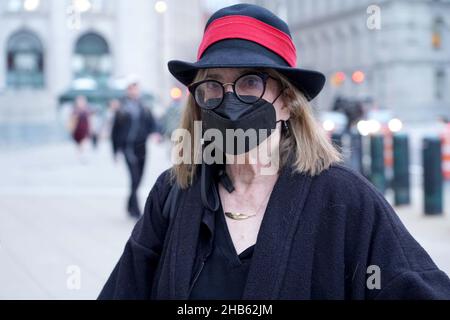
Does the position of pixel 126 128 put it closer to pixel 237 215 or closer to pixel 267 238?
pixel 237 215

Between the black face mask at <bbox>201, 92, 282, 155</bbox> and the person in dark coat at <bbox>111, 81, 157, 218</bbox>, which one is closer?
the black face mask at <bbox>201, 92, 282, 155</bbox>

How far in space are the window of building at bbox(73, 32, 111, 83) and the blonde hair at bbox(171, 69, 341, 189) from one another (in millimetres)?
50875

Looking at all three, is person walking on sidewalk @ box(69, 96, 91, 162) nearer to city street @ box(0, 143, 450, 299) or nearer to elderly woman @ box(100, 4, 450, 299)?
city street @ box(0, 143, 450, 299)

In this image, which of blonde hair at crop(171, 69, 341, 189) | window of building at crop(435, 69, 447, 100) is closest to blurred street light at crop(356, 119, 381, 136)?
blonde hair at crop(171, 69, 341, 189)

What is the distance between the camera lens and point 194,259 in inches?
94.2

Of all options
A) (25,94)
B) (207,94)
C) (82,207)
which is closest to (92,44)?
(25,94)

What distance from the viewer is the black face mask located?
2475mm

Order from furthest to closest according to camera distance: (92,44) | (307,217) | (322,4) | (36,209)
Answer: (322,4) → (92,44) → (36,209) → (307,217)

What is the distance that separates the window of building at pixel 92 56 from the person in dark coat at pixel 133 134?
141ft

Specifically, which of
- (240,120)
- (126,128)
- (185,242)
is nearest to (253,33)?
(240,120)

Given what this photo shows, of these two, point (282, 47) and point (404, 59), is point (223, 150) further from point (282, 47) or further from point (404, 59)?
point (404, 59)

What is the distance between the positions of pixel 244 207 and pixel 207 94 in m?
0.40

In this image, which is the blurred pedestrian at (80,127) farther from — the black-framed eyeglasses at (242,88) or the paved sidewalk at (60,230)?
the black-framed eyeglasses at (242,88)

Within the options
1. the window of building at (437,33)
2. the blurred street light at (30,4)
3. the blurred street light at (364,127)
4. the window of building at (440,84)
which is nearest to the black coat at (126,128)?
the blurred street light at (364,127)
